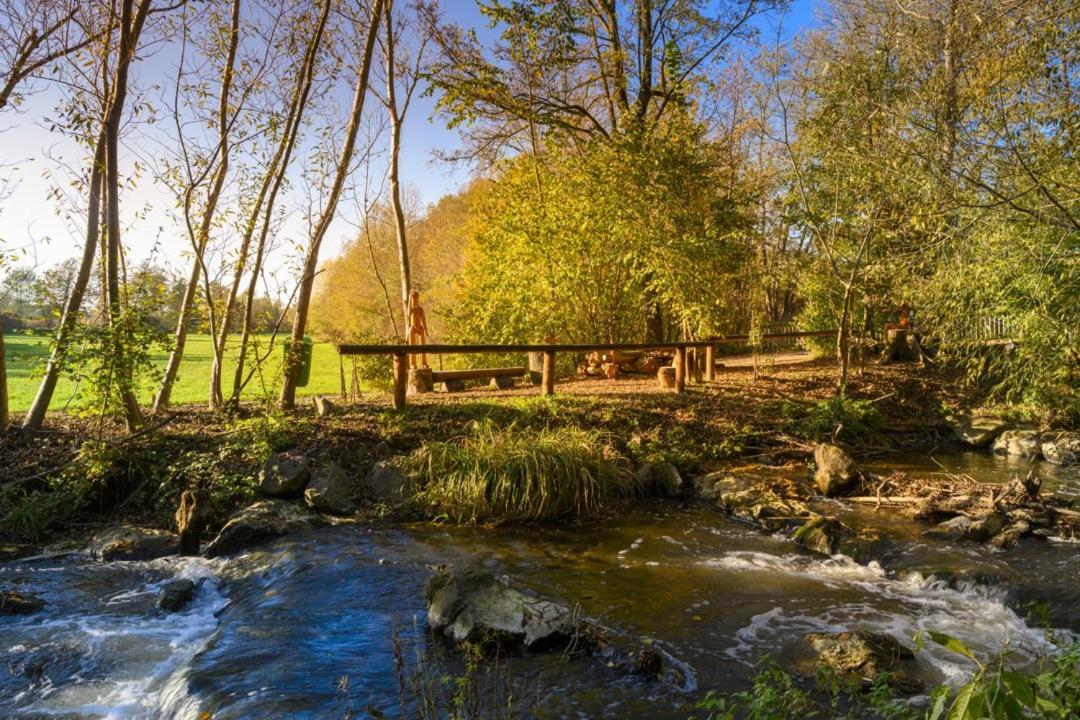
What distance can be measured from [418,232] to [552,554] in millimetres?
28420

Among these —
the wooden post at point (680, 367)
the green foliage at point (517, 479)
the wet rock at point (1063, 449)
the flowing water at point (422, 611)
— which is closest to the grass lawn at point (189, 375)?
the flowing water at point (422, 611)

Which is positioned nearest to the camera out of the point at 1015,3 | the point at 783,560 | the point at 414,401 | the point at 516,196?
the point at 783,560

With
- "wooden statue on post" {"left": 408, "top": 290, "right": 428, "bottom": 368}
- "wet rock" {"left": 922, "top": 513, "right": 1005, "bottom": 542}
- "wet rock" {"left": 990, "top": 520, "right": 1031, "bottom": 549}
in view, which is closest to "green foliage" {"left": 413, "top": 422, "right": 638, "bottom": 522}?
"wet rock" {"left": 922, "top": 513, "right": 1005, "bottom": 542}

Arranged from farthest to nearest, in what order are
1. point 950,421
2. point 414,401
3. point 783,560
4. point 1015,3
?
point 950,421
point 414,401
point 1015,3
point 783,560

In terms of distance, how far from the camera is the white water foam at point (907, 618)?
4539 millimetres

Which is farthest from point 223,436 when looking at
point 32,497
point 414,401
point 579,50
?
point 579,50

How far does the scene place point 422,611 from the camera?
5.23 metres

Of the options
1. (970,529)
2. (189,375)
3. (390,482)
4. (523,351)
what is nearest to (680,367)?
(523,351)

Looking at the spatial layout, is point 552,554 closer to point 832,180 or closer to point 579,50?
point 832,180

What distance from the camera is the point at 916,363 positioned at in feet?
52.2

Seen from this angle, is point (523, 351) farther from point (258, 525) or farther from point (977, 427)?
point (977, 427)

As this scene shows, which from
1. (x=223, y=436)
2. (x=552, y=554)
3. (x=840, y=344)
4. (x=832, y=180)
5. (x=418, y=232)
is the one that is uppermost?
(x=418, y=232)

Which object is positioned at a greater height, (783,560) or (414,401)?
(414,401)

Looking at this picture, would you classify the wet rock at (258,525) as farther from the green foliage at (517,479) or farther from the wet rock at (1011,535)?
the wet rock at (1011,535)
